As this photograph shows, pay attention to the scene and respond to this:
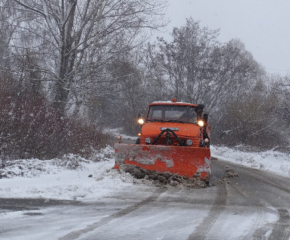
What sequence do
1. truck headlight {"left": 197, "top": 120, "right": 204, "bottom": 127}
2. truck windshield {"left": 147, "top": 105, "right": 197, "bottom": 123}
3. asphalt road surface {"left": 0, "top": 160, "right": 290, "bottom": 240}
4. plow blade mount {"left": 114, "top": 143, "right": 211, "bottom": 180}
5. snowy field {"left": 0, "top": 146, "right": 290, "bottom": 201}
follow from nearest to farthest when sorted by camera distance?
asphalt road surface {"left": 0, "top": 160, "right": 290, "bottom": 240}, snowy field {"left": 0, "top": 146, "right": 290, "bottom": 201}, plow blade mount {"left": 114, "top": 143, "right": 211, "bottom": 180}, truck headlight {"left": 197, "top": 120, "right": 204, "bottom": 127}, truck windshield {"left": 147, "top": 105, "right": 197, "bottom": 123}

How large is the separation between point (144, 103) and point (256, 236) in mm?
28465

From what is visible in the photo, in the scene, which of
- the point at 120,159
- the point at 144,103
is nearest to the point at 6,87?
the point at 120,159

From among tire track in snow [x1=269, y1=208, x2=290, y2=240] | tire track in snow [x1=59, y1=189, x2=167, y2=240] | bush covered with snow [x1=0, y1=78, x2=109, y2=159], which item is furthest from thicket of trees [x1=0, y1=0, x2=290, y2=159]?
tire track in snow [x1=269, y1=208, x2=290, y2=240]

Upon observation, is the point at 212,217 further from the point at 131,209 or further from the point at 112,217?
the point at 112,217

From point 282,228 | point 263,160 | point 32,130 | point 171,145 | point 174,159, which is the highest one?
point 32,130

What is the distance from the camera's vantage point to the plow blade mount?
779cm

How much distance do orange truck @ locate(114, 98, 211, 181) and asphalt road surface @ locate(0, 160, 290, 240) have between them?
1185 millimetres

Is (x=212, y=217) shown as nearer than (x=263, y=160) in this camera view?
Yes

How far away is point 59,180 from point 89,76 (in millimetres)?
7403

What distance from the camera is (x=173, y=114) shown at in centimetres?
979

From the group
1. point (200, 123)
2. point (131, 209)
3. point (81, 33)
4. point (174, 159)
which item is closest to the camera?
point (131, 209)

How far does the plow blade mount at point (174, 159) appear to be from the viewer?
25.5 feet

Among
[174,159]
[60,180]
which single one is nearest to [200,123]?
[174,159]

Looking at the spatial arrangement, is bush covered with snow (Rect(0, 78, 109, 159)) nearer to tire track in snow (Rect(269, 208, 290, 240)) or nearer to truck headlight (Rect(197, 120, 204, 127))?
truck headlight (Rect(197, 120, 204, 127))
